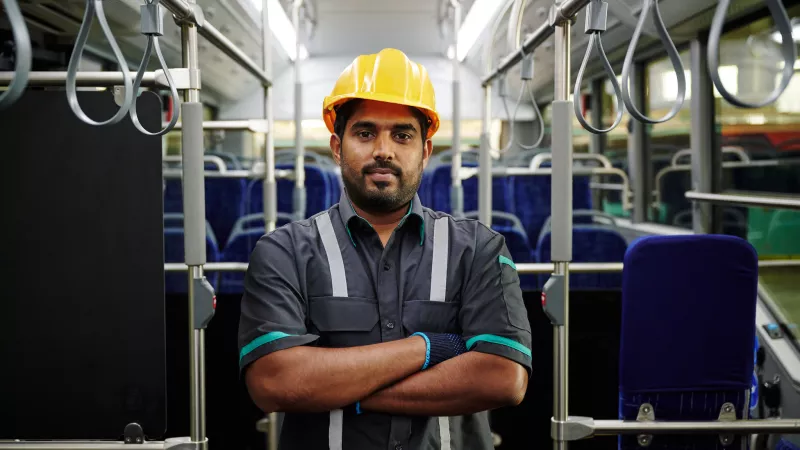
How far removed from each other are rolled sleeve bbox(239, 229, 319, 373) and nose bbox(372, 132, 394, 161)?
1.00 ft

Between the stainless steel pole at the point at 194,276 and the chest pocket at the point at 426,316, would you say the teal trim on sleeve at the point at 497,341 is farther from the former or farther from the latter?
the stainless steel pole at the point at 194,276

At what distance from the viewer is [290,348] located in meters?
1.60

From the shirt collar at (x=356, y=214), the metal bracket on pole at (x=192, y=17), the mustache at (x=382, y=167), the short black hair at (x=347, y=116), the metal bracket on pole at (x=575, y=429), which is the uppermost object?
the metal bracket on pole at (x=192, y=17)

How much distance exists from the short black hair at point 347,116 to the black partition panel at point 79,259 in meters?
0.49

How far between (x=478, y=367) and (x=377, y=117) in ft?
2.12

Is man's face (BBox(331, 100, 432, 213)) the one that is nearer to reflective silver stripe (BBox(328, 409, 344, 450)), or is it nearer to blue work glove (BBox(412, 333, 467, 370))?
blue work glove (BBox(412, 333, 467, 370))

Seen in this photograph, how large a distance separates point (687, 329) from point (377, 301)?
947mm

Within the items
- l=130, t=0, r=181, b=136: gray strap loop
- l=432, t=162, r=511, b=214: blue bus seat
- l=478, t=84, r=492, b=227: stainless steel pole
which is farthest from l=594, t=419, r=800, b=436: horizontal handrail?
l=432, t=162, r=511, b=214: blue bus seat

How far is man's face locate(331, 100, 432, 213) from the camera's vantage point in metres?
1.73

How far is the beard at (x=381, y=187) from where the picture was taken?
1732 millimetres

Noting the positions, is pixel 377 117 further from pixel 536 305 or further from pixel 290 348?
pixel 536 305

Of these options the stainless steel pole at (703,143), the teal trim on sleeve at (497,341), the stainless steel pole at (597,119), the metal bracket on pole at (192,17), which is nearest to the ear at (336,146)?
the metal bracket on pole at (192,17)

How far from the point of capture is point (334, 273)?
1.71 meters

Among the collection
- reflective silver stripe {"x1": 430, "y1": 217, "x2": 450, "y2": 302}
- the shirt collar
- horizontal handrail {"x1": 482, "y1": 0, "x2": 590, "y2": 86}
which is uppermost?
horizontal handrail {"x1": 482, "y1": 0, "x2": 590, "y2": 86}
